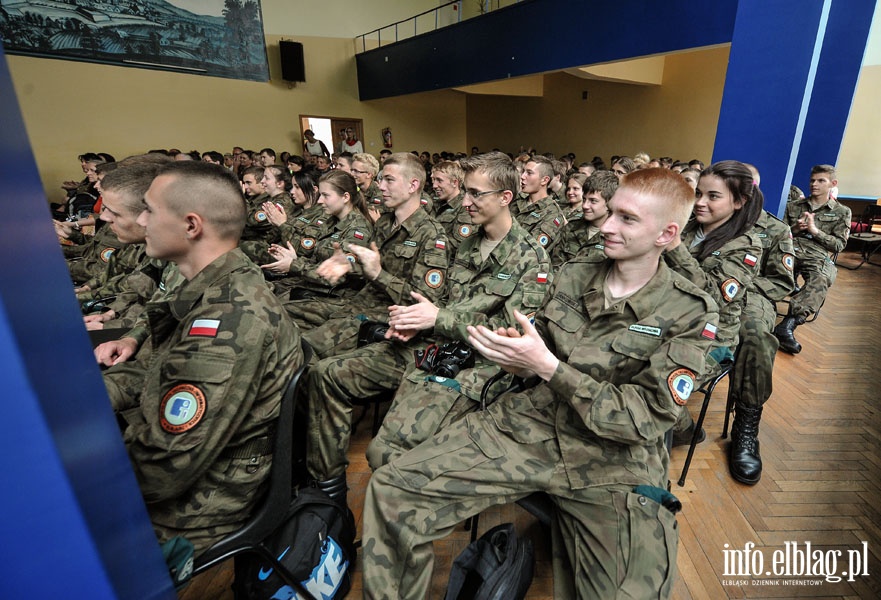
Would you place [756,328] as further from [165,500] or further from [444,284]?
[165,500]

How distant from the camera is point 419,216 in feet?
8.25

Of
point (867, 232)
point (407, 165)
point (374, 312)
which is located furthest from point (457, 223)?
point (867, 232)

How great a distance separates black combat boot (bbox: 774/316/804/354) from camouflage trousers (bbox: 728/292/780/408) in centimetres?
138

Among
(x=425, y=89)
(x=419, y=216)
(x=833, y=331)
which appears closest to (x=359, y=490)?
(x=419, y=216)

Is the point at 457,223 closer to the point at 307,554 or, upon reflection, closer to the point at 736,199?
the point at 736,199

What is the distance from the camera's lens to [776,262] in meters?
2.67

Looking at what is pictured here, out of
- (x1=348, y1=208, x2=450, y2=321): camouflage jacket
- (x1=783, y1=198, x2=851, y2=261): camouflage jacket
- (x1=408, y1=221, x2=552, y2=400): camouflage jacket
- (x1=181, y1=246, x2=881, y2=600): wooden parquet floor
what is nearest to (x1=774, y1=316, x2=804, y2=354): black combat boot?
(x1=181, y1=246, x2=881, y2=600): wooden parquet floor

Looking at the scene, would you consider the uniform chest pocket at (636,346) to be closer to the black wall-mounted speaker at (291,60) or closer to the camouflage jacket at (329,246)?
the camouflage jacket at (329,246)

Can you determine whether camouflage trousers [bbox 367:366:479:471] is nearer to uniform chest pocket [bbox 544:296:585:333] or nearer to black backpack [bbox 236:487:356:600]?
black backpack [bbox 236:487:356:600]

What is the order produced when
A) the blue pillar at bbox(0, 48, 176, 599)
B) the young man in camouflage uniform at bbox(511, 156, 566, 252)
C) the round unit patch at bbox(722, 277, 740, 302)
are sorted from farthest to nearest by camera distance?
the young man in camouflage uniform at bbox(511, 156, 566, 252)
the round unit patch at bbox(722, 277, 740, 302)
the blue pillar at bbox(0, 48, 176, 599)

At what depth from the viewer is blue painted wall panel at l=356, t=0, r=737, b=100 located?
15.4 ft

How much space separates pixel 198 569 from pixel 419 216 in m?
1.90

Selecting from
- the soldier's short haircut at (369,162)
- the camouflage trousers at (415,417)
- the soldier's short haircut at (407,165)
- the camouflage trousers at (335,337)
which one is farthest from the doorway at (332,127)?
the camouflage trousers at (415,417)

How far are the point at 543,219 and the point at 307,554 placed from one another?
303 cm
